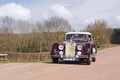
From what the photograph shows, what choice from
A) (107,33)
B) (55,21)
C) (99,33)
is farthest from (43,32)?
(107,33)

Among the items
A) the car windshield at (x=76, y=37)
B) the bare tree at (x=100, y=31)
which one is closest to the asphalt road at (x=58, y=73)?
the car windshield at (x=76, y=37)

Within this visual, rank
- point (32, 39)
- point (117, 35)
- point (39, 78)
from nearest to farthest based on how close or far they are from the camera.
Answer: point (39, 78)
point (32, 39)
point (117, 35)

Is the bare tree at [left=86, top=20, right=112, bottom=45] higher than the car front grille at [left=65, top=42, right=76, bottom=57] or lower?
higher

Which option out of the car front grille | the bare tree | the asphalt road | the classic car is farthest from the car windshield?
the bare tree

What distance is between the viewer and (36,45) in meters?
36.4

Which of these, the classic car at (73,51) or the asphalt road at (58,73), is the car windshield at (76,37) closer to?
the classic car at (73,51)

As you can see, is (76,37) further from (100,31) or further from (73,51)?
(100,31)

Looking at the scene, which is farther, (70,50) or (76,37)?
(76,37)

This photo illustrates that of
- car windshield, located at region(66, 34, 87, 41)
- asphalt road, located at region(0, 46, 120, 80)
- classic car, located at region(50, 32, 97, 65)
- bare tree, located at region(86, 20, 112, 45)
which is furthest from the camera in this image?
bare tree, located at region(86, 20, 112, 45)

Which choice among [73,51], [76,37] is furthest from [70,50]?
[76,37]

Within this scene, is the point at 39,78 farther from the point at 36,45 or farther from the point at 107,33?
the point at 107,33

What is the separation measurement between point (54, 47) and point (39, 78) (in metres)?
6.96

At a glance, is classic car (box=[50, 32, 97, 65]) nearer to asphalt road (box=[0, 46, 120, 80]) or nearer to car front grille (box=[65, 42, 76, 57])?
car front grille (box=[65, 42, 76, 57])

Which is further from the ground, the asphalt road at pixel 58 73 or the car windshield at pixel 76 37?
the car windshield at pixel 76 37
